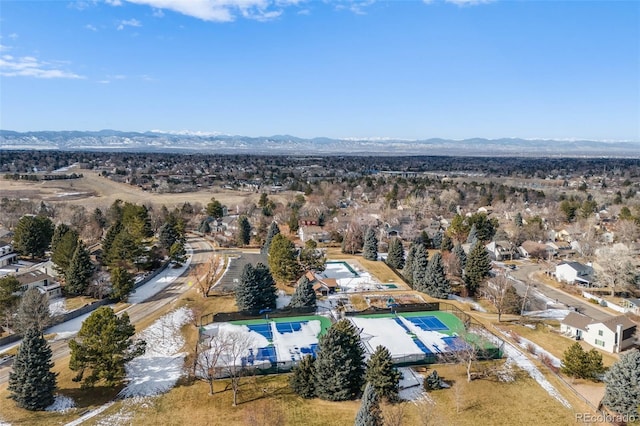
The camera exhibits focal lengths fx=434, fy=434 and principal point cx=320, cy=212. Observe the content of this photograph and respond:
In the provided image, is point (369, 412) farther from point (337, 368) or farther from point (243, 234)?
point (243, 234)

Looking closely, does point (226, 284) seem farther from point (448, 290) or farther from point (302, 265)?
point (448, 290)

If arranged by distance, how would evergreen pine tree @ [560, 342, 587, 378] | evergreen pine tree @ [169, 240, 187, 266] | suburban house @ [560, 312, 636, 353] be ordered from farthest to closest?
evergreen pine tree @ [169, 240, 187, 266] → suburban house @ [560, 312, 636, 353] → evergreen pine tree @ [560, 342, 587, 378]

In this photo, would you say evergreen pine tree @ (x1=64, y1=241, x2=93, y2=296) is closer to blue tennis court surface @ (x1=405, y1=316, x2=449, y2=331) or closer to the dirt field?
blue tennis court surface @ (x1=405, y1=316, x2=449, y2=331)

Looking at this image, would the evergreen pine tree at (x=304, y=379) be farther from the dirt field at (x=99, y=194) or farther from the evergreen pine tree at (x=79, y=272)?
the dirt field at (x=99, y=194)

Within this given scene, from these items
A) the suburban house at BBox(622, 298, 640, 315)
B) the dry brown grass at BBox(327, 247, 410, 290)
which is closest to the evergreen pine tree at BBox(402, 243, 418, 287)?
the dry brown grass at BBox(327, 247, 410, 290)

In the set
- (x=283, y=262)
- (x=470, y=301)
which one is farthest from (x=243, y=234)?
(x=470, y=301)

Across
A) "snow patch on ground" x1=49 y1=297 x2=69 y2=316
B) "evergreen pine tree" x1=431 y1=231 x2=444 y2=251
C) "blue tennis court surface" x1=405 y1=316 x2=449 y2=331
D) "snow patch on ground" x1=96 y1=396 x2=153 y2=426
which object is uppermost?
"evergreen pine tree" x1=431 y1=231 x2=444 y2=251

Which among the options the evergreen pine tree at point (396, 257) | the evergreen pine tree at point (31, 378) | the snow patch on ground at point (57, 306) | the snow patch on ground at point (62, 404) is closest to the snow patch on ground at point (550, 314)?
the evergreen pine tree at point (396, 257)

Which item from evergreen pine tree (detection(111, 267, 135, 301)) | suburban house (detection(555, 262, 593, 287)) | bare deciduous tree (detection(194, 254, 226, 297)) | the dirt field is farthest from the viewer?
the dirt field
